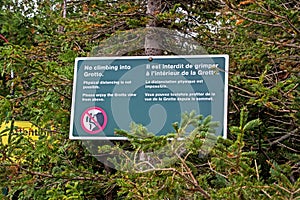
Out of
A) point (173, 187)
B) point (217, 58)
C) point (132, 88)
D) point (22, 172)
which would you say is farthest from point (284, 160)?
point (22, 172)

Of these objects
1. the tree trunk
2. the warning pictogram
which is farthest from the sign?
the tree trunk

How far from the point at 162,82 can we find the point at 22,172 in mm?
1581

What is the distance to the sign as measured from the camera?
337cm

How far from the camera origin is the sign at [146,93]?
133 inches

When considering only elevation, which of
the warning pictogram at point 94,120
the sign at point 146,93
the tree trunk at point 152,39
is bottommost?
the warning pictogram at point 94,120

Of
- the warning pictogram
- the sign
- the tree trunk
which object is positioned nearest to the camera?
the sign

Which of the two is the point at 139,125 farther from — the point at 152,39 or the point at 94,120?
the point at 152,39

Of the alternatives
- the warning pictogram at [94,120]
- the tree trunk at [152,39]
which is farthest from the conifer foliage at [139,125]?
the warning pictogram at [94,120]

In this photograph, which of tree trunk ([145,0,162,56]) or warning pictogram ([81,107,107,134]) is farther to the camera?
tree trunk ([145,0,162,56])

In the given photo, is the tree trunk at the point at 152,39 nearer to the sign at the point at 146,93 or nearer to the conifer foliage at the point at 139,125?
the conifer foliage at the point at 139,125

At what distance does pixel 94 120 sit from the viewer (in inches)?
138

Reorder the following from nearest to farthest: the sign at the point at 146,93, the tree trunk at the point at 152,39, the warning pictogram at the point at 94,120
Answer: the sign at the point at 146,93 < the warning pictogram at the point at 94,120 < the tree trunk at the point at 152,39

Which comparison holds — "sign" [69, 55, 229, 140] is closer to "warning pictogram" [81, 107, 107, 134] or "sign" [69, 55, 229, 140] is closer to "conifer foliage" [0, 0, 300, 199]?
"warning pictogram" [81, 107, 107, 134]

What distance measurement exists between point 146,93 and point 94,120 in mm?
414
